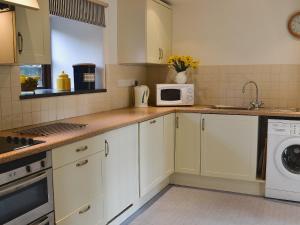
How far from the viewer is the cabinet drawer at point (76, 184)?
2.03 meters

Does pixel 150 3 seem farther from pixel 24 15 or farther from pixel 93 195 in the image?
pixel 93 195

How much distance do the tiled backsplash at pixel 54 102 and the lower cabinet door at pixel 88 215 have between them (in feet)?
2.60

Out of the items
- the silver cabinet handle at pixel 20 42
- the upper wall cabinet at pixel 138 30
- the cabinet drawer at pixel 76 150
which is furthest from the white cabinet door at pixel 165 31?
the silver cabinet handle at pixel 20 42

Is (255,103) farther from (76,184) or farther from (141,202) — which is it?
(76,184)

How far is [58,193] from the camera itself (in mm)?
2021

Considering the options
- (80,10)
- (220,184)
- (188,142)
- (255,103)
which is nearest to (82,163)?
(80,10)

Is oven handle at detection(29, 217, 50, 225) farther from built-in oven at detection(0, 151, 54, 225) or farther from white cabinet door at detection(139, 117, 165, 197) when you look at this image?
white cabinet door at detection(139, 117, 165, 197)

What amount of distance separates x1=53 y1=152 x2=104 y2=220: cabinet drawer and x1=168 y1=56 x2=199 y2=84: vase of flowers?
1915mm

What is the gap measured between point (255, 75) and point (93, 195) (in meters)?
2.48

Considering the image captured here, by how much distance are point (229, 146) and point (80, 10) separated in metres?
2.01

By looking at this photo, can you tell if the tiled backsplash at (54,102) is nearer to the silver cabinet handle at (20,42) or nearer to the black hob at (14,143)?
the silver cabinet handle at (20,42)

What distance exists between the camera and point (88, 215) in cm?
233

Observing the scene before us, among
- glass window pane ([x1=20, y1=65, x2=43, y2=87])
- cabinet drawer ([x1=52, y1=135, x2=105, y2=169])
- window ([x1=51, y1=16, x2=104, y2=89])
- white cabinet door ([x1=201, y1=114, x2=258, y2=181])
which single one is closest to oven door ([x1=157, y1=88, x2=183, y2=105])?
white cabinet door ([x1=201, y1=114, x2=258, y2=181])

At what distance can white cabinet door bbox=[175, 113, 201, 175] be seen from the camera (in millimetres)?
3672
